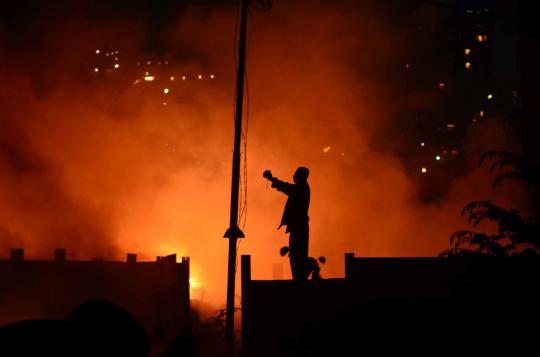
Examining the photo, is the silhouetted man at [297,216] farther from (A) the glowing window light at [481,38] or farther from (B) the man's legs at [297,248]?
(A) the glowing window light at [481,38]

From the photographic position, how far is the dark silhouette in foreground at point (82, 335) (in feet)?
10.3

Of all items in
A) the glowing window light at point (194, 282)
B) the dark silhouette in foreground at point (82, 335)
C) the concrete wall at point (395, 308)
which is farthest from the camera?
the glowing window light at point (194, 282)

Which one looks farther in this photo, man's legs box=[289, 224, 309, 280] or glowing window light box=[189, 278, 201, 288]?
glowing window light box=[189, 278, 201, 288]

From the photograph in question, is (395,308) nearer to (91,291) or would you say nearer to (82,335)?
(82,335)

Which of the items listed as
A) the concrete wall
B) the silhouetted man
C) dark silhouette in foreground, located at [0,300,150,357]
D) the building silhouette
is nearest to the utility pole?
the silhouetted man

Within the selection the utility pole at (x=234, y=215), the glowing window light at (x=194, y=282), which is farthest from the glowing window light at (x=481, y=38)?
the utility pole at (x=234, y=215)

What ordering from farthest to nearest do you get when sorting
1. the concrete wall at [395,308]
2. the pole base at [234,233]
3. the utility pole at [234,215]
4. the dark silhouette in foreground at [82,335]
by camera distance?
1. the pole base at [234,233]
2. the utility pole at [234,215]
3. the concrete wall at [395,308]
4. the dark silhouette in foreground at [82,335]

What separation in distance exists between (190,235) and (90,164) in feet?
15.5

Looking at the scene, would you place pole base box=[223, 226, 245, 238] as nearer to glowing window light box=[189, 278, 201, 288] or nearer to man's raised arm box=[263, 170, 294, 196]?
man's raised arm box=[263, 170, 294, 196]

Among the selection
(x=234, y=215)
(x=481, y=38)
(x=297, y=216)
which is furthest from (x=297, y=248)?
(x=481, y=38)

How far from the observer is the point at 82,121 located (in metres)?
20.3

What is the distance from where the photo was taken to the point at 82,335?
3.29 meters

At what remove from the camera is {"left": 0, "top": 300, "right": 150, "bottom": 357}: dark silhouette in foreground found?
10.3 feet

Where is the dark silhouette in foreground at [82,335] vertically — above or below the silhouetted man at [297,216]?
below
